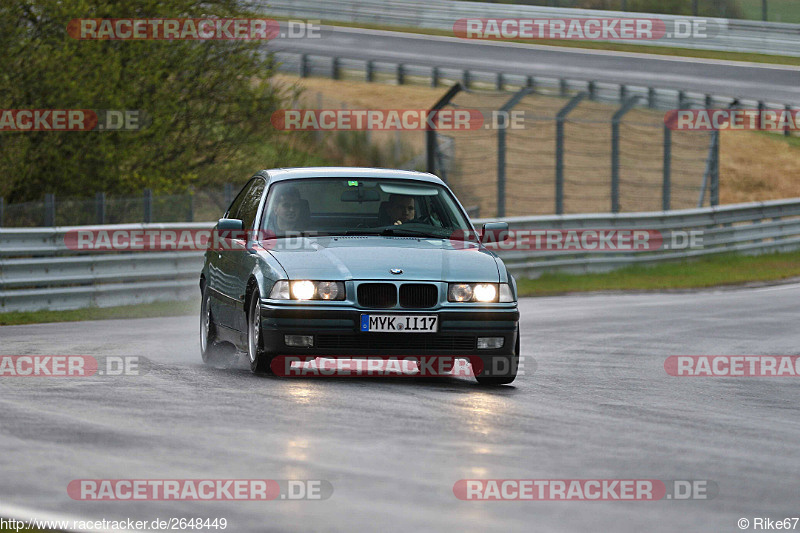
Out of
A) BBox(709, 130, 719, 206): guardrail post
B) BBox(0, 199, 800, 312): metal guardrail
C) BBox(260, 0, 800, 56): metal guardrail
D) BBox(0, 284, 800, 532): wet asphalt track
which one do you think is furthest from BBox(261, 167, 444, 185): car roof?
BBox(260, 0, 800, 56): metal guardrail

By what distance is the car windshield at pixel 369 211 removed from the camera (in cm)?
1083

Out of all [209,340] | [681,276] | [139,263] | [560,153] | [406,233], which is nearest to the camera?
[406,233]

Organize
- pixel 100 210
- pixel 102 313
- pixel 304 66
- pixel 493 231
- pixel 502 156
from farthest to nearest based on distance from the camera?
1. pixel 304 66
2. pixel 502 156
3. pixel 100 210
4. pixel 102 313
5. pixel 493 231

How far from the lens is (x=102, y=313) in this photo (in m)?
18.0

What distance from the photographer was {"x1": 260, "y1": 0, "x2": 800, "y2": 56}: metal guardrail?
149ft

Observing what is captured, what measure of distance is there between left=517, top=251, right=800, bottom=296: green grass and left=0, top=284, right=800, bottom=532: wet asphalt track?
10.8m

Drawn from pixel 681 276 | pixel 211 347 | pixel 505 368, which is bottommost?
pixel 681 276

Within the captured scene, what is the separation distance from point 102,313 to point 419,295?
29.5ft

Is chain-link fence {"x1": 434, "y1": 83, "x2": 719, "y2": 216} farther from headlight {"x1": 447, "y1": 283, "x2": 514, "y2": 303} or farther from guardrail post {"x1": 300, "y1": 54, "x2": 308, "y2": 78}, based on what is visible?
guardrail post {"x1": 300, "y1": 54, "x2": 308, "y2": 78}

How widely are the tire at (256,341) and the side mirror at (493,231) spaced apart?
6.24 feet

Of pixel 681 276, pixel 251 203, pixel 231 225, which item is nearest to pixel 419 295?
pixel 231 225

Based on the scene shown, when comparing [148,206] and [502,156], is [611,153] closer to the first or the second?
[502,156]

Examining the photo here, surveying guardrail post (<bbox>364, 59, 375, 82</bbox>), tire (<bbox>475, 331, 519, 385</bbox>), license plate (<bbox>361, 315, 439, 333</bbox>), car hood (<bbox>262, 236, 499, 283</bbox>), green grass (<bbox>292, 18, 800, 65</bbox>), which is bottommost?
guardrail post (<bbox>364, 59, 375, 82</bbox>)

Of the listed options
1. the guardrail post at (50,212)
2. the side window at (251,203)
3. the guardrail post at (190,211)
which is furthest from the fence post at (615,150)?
the side window at (251,203)
